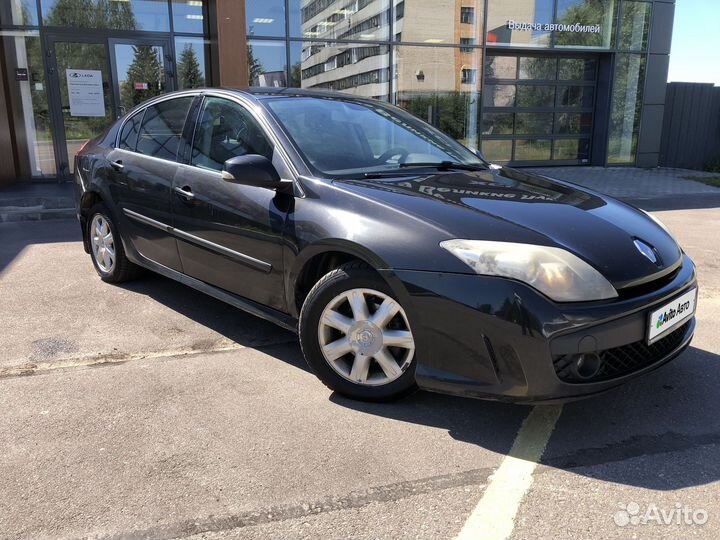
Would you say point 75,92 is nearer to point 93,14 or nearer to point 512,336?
point 93,14

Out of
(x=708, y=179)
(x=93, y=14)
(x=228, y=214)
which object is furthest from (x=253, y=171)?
(x=708, y=179)

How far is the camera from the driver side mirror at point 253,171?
10.4ft

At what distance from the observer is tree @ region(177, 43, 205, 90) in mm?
10977

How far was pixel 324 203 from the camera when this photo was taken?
121 inches

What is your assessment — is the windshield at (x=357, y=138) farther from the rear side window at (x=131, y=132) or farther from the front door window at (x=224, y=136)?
the rear side window at (x=131, y=132)

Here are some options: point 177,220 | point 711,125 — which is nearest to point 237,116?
point 177,220

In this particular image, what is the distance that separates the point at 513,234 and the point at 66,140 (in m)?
10.1

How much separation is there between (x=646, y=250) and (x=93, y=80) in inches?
401

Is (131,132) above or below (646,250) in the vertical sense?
above

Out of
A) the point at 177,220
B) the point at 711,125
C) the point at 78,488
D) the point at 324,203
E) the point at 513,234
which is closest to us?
the point at 78,488

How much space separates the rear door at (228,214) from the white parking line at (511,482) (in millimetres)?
1410

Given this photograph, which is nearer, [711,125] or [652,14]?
[652,14]

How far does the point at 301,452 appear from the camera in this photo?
2643 millimetres

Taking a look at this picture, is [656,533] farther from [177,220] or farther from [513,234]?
[177,220]
